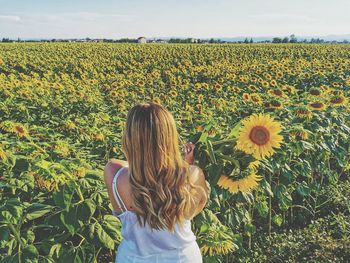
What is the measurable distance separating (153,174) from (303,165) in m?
2.22

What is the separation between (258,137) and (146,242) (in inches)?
34.0

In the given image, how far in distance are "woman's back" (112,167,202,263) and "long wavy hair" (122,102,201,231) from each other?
0.05 m

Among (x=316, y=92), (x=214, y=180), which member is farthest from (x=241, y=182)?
(x=316, y=92)

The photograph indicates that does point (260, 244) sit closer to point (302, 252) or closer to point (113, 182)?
point (302, 252)

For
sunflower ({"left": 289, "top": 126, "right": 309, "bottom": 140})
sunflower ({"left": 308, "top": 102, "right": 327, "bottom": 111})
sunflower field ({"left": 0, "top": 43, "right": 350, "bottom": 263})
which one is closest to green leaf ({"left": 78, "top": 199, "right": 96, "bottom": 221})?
sunflower field ({"left": 0, "top": 43, "right": 350, "bottom": 263})

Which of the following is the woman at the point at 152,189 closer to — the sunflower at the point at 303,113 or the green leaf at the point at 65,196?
the green leaf at the point at 65,196

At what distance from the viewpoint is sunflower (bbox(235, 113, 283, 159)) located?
2.36m

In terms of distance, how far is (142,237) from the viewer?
78.2 inches

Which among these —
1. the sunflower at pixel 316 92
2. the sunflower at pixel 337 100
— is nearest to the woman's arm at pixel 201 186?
the sunflower at pixel 337 100

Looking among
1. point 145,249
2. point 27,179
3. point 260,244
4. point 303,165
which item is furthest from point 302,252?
point 27,179

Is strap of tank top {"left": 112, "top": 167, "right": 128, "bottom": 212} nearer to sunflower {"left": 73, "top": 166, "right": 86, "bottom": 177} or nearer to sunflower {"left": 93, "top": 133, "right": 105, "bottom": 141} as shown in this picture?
sunflower {"left": 73, "top": 166, "right": 86, "bottom": 177}

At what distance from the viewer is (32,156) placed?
255 cm

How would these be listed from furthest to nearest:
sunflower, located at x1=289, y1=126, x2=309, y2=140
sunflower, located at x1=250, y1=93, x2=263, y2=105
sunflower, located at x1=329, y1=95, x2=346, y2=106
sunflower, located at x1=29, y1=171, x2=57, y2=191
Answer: sunflower, located at x1=250, y1=93, x2=263, y2=105 < sunflower, located at x1=329, y1=95, x2=346, y2=106 < sunflower, located at x1=289, y1=126, x2=309, y2=140 < sunflower, located at x1=29, y1=171, x2=57, y2=191

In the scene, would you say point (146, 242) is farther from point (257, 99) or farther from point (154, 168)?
point (257, 99)
